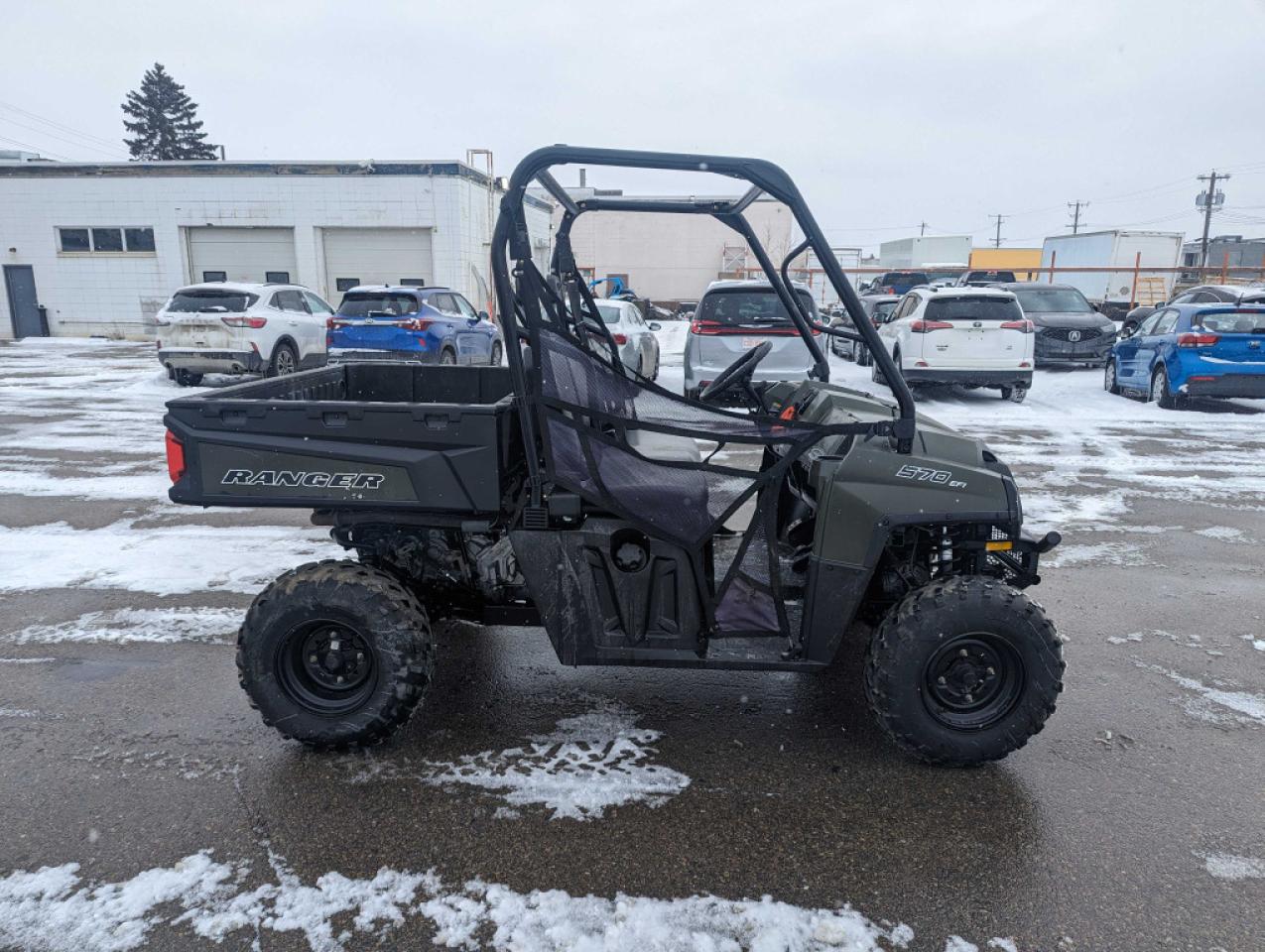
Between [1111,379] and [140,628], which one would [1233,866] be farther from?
[1111,379]

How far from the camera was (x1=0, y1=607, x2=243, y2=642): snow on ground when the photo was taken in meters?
4.46

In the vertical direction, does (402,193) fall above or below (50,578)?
above

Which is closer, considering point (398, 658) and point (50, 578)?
point (398, 658)

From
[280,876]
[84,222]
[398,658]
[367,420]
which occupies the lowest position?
[280,876]

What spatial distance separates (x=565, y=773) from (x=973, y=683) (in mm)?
1566

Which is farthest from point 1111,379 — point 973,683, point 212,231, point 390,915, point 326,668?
point 212,231

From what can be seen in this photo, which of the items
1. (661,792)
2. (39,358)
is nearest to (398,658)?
(661,792)

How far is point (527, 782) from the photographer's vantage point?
10.5 ft

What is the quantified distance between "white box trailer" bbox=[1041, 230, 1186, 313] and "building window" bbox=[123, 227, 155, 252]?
2852cm

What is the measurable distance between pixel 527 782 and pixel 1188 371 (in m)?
12.1

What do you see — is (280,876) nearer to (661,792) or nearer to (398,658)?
(398,658)

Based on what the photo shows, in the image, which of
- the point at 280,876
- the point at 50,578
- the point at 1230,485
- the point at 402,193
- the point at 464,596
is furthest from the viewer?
the point at 402,193

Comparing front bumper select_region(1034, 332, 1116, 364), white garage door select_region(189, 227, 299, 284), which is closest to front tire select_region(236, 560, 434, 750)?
front bumper select_region(1034, 332, 1116, 364)

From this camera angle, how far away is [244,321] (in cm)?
1359
